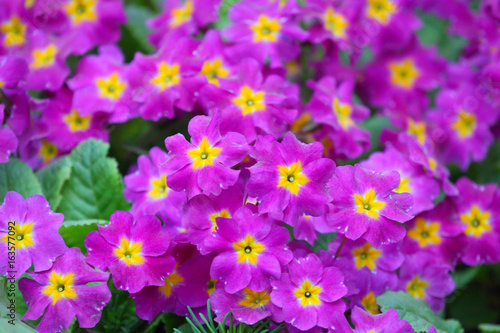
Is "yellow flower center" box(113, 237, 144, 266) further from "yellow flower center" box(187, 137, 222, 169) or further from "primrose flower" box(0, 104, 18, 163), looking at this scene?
"primrose flower" box(0, 104, 18, 163)

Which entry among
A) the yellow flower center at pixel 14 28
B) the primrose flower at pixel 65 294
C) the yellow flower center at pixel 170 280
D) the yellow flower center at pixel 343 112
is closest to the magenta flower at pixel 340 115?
the yellow flower center at pixel 343 112

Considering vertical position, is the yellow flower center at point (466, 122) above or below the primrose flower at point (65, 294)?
below

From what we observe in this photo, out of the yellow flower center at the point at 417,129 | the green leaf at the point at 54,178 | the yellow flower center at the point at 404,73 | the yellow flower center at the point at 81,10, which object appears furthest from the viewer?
the yellow flower center at the point at 404,73

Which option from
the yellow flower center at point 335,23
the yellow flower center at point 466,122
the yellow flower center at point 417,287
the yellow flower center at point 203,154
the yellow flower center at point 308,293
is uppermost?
the yellow flower center at point 203,154

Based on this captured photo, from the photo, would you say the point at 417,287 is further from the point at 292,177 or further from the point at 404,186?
the point at 292,177

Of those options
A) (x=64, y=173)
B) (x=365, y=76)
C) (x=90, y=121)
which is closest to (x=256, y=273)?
(x=64, y=173)

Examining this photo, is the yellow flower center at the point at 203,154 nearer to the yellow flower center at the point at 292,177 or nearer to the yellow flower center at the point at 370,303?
the yellow flower center at the point at 292,177
